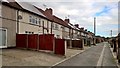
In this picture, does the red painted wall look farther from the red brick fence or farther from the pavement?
the pavement

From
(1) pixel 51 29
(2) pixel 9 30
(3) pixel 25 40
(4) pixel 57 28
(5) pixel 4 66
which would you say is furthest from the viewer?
(4) pixel 57 28

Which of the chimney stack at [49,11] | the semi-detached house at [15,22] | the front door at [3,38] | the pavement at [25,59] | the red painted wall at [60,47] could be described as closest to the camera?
the pavement at [25,59]

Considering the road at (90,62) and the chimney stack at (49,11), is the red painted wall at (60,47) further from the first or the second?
the chimney stack at (49,11)

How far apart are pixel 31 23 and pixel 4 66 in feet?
49.4

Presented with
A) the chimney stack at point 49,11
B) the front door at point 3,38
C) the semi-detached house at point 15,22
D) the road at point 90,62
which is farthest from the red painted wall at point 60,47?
the chimney stack at point 49,11

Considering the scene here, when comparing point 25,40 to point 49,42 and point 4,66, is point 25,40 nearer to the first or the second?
point 49,42

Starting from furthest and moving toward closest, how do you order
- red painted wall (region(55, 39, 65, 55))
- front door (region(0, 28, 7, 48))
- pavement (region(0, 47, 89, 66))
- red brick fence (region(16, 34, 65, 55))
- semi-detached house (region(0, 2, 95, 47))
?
red brick fence (region(16, 34, 65, 55)) → red painted wall (region(55, 39, 65, 55)) → semi-detached house (region(0, 2, 95, 47)) → front door (region(0, 28, 7, 48)) → pavement (region(0, 47, 89, 66))

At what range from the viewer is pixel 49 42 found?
21688mm

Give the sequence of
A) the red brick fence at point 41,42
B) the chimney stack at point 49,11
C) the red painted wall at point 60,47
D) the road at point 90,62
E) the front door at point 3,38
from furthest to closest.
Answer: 1. the chimney stack at point 49,11
2. the red brick fence at point 41,42
3. the red painted wall at point 60,47
4. the front door at point 3,38
5. the road at point 90,62

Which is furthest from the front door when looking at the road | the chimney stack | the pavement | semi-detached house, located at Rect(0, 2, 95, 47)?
the chimney stack

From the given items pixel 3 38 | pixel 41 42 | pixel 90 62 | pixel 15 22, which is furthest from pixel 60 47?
pixel 3 38

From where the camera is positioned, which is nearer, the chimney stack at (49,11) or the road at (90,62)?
the road at (90,62)

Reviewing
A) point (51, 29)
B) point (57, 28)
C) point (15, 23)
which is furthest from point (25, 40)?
point (57, 28)

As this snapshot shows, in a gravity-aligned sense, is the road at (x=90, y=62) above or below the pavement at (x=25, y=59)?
below
